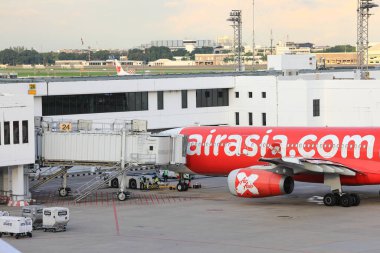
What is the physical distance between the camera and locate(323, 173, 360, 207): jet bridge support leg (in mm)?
52438

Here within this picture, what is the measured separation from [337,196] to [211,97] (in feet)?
101

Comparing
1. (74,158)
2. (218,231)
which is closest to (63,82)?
(74,158)

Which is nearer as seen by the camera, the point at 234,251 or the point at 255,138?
the point at 234,251

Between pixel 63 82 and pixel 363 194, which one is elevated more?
pixel 63 82

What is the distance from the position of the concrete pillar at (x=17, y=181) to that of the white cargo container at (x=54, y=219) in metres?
11.3

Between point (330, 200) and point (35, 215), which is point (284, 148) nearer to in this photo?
point (330, 200)

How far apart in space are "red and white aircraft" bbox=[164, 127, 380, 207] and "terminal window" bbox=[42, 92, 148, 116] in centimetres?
1633

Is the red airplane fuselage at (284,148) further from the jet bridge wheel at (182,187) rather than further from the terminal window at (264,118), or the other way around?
the terminal window at (264,118)

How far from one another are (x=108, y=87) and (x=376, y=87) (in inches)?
883

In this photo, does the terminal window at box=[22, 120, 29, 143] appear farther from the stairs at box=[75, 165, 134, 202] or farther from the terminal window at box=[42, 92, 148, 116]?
the terminal window at box=[42, 92, 148, 116]

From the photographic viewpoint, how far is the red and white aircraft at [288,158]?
173 ft

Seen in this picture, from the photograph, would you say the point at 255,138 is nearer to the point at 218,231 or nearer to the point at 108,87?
the point at 218,231

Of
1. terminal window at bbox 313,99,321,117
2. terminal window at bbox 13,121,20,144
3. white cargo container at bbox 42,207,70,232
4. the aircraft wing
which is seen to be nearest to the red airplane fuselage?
the aircraft wing

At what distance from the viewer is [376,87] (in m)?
78.1
